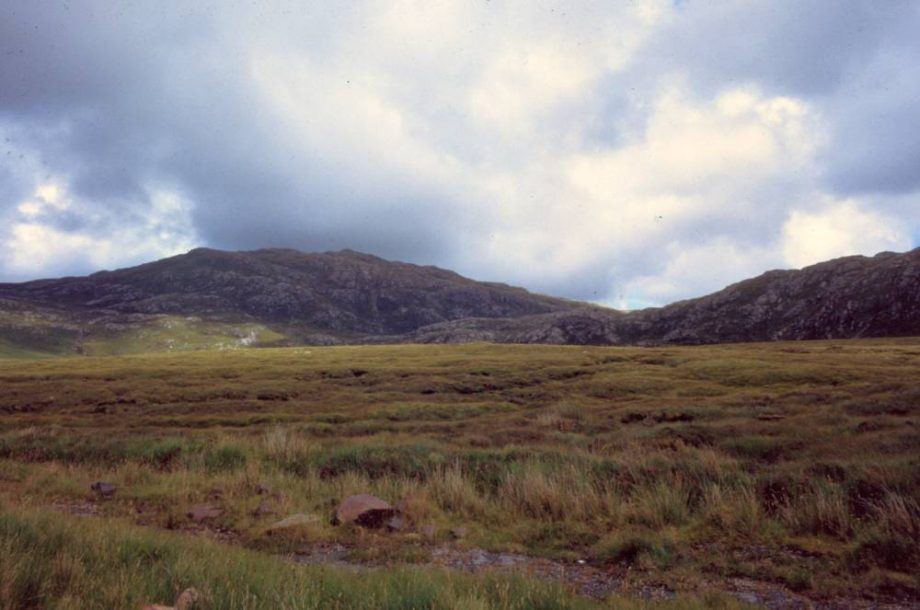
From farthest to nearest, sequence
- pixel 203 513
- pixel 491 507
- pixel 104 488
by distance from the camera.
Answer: pixel 104 488 → pixel 491 507 → pixel 203 513

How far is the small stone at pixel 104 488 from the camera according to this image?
15.2 metres

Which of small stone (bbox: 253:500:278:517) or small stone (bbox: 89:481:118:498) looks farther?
small stone (bbox: 89:481:118:498)

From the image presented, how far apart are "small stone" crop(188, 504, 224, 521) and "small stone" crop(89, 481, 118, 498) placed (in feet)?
11.6

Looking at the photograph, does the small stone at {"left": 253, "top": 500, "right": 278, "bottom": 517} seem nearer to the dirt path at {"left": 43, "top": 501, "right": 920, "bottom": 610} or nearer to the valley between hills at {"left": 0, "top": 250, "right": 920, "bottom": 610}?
the valley between hills at {"left": 0, "top": 250, "right": 920, "bottom": 610}

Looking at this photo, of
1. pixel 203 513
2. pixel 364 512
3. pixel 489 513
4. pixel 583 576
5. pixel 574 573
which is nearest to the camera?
pixel 583 576

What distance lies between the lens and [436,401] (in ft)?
152

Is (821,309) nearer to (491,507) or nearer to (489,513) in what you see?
(491,507)

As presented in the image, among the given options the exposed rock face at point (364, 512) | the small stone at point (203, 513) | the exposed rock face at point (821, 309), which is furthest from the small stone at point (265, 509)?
the exposed rock face at point (821, 309)

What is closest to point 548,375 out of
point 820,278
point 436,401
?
point 436,401

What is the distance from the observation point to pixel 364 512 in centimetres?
1289

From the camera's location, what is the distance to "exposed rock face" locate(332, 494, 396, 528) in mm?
12766

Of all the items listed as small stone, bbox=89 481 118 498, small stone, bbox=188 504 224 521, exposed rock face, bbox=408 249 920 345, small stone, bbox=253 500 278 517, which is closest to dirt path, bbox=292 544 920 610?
small stone, bbox=253 500 278 517

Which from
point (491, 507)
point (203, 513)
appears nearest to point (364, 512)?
point (491, 507)

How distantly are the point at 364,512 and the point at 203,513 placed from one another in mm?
4148
